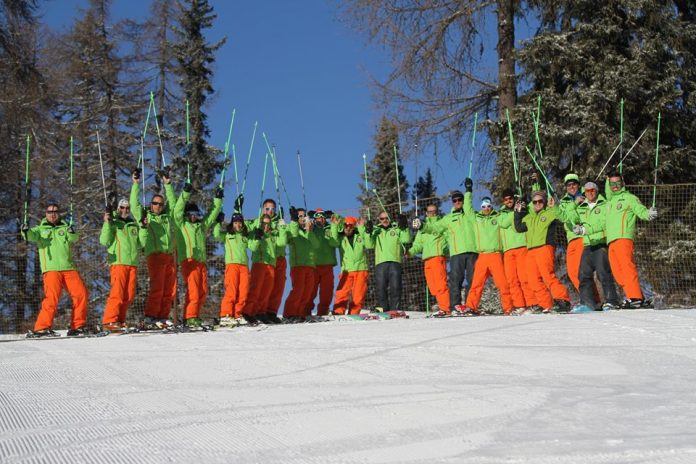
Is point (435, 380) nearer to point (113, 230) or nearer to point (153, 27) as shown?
point (113, 230)

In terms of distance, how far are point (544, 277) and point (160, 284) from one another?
5.22 metres

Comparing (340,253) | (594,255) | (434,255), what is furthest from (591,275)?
(340,253)

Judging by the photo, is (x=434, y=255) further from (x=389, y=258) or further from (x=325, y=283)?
(x=325, y=283)

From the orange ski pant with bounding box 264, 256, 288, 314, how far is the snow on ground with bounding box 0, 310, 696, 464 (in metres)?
5.86

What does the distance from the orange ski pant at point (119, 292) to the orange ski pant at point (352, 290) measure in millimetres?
3914

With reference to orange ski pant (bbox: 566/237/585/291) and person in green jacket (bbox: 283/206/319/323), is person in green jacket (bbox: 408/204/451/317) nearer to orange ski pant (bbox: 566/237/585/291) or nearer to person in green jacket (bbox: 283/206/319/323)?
person in green jacket (bbox: 283/206/319/323)

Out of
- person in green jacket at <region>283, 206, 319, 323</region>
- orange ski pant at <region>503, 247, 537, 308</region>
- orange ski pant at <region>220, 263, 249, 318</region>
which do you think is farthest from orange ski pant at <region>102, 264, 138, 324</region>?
orange ski pant at <region>503, 247, 537, 308</region>

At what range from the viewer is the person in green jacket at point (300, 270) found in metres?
13.6

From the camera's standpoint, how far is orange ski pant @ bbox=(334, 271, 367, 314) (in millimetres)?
13742

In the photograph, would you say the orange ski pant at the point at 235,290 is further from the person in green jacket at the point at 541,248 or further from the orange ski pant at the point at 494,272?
the person in green jacket at the point at 541,248

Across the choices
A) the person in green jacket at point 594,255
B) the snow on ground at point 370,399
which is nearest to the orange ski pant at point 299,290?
the person in green jacket at point 594,255

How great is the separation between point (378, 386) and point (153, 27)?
86.2 ft

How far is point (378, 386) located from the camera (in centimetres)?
477

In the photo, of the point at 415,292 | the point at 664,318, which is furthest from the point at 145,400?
the point at 415,292
